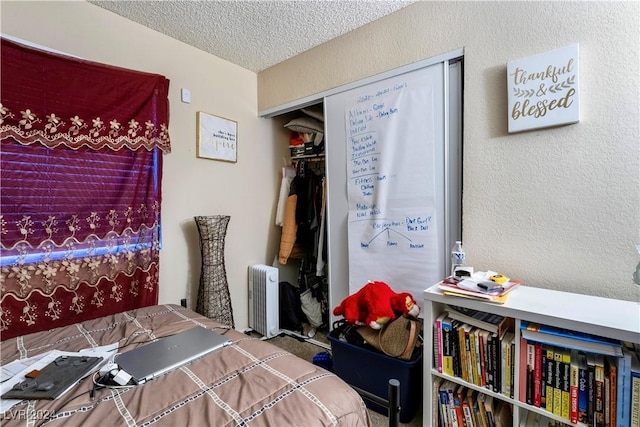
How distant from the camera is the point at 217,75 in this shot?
2.41m

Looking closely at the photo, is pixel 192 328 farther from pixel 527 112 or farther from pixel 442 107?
pixel 527 112

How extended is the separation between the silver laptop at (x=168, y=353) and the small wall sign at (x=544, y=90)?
1.74m

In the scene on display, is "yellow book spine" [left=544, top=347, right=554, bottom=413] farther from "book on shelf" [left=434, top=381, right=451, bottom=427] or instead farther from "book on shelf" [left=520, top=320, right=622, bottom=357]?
"book on shelf" [left=434, top=381, right=451, bottom=427]

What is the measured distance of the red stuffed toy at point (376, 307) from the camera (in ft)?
5.23

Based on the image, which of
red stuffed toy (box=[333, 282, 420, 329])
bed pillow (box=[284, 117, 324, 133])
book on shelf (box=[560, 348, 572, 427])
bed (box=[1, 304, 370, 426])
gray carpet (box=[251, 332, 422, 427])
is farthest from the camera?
bed pillow (box=[284, 117, 324, 133])

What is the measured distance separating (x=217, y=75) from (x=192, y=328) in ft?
6.45

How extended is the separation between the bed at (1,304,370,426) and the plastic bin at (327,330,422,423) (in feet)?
1.93

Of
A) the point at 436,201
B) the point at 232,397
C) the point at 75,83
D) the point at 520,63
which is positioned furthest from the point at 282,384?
the point at 75,83

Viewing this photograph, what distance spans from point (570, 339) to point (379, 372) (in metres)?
0.88

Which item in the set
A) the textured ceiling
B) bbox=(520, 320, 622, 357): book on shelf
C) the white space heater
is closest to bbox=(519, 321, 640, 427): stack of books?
bbox=(520, 320, 622, 357): book on shelf

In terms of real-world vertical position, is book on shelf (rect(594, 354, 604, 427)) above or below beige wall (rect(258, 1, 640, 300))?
below

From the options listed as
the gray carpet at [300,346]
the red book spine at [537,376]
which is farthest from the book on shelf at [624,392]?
the gray carpet at [300,346]

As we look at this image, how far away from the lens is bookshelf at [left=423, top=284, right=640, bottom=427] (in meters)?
1.01

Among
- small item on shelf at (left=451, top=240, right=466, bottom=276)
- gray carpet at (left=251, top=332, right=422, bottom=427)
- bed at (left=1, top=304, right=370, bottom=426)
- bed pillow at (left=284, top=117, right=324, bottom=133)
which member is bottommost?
gray carpet at (left=251, top=332, right=422, bottom=427)
